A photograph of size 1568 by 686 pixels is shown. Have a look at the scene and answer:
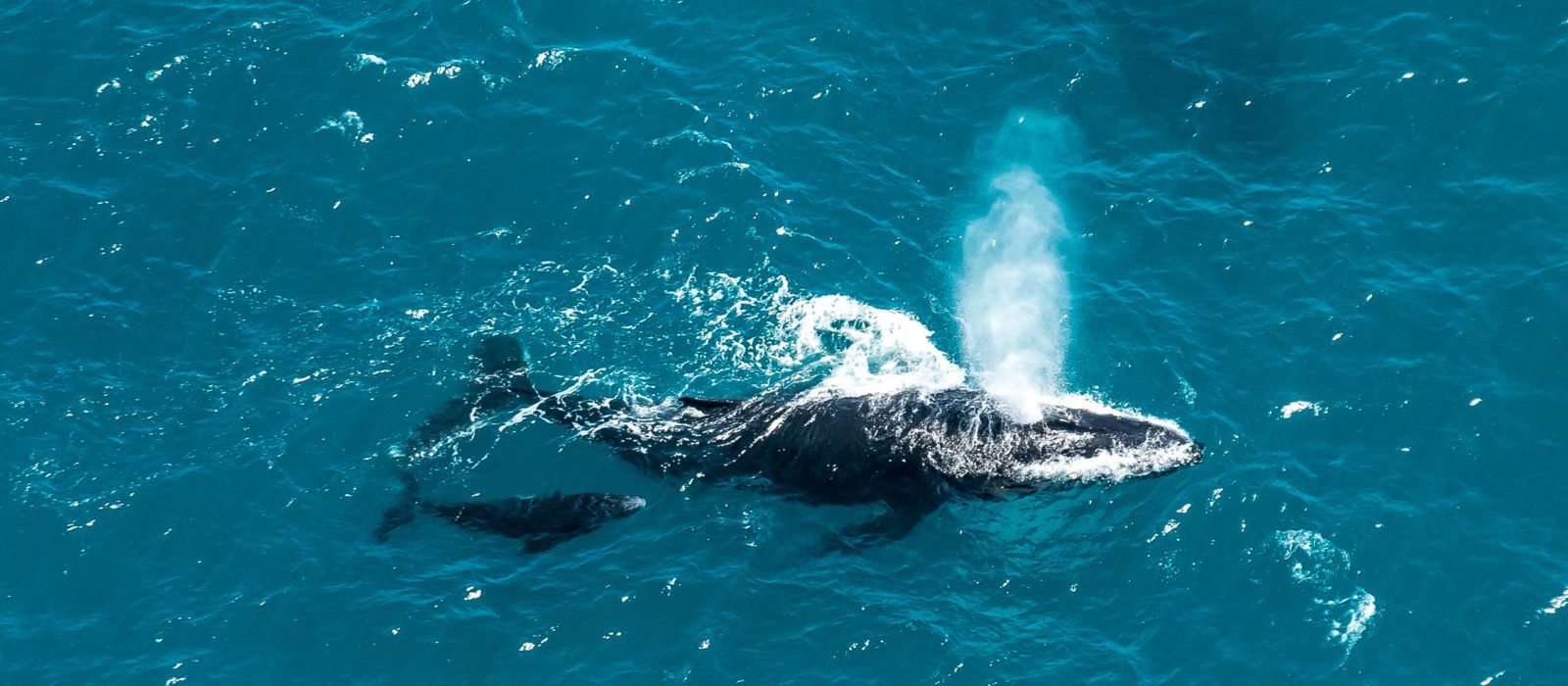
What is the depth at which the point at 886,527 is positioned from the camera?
57094 mm

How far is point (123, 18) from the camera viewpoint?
245ft

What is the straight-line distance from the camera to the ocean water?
5403cm

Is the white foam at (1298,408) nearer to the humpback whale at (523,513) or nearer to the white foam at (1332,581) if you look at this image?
the white foam at (1332,581)

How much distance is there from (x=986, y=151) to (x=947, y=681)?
28448 mm

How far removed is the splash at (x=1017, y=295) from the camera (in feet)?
203

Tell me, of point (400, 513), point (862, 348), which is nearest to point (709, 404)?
point (862, 348)

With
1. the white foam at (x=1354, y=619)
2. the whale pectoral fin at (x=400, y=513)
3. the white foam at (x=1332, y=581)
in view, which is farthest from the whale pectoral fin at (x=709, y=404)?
the white foam at (x=1354, y=619)

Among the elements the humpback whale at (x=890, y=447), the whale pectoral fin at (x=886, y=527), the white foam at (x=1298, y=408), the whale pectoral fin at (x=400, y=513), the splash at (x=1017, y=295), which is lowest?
the whale pectoral fin at (x=400, y=513)

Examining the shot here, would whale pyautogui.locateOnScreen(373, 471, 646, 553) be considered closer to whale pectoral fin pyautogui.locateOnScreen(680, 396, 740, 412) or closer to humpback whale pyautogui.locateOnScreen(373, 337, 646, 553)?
humpback whale pyautogui.locateOnScreen(373, 337, 646, 553)

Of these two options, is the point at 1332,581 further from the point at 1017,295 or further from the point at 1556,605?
the point at 1017,295

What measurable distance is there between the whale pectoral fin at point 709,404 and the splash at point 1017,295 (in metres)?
10.6

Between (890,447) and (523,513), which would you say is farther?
(890,447)

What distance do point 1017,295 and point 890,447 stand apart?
11858mm

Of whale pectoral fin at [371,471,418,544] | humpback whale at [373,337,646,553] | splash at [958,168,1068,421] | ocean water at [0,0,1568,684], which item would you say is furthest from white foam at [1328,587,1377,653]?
whale pectoral fin at [371,471,418,544]
